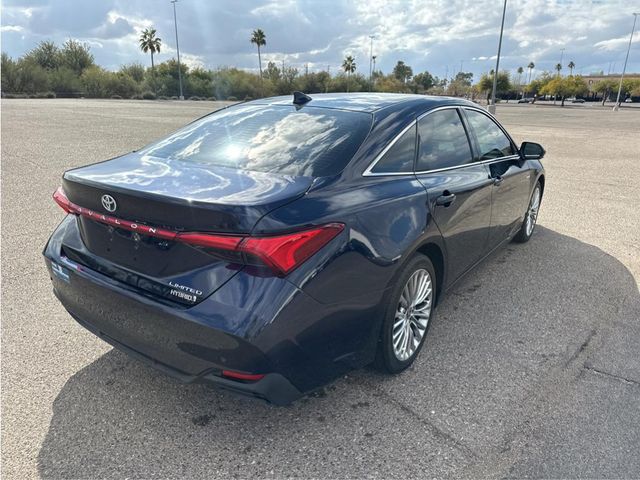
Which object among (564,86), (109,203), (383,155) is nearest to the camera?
(109,203)

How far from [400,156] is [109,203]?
1.69 meters

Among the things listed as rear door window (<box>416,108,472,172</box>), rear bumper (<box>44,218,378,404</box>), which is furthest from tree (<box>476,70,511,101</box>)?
rear bumper (<box>44,218,378,404</box>)

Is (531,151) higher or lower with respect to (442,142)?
lower

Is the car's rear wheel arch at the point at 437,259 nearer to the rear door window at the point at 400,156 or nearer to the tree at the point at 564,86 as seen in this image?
the rear door window at the point at 400,156

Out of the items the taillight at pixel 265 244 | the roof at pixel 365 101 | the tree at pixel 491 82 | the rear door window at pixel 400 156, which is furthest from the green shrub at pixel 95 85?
the taillight at pixel 265 244

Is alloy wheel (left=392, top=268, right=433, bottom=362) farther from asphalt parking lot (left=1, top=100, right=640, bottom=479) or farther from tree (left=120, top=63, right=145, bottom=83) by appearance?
tree (left=120, top=63, right=145, bottom=83)

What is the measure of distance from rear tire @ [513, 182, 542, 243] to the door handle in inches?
88.6

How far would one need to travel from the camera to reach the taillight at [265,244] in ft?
6.41

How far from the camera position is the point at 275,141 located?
9.19ft

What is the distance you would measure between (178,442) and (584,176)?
31.8ft

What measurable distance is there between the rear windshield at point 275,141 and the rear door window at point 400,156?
19 cm

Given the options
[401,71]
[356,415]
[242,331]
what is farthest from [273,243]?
[401,71]

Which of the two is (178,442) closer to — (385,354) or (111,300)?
(111,300)

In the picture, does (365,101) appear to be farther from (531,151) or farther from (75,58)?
(75,58)
